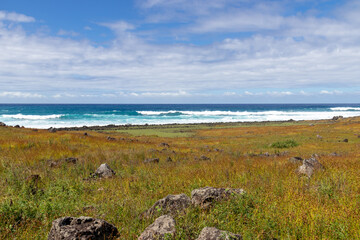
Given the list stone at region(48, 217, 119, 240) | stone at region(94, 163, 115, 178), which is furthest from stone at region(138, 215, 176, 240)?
stone at region(94, 163, 115, 178)

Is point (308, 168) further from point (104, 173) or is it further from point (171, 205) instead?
point (104, 173)

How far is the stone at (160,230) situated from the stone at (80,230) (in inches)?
26.3

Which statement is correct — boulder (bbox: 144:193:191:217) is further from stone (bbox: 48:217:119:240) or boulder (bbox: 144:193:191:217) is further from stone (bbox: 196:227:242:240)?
stone (bbox: 196:227:242:240)

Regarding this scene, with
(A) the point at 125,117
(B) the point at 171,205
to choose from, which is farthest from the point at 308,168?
(A) the point at 125,117

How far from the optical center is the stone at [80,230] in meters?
3.74

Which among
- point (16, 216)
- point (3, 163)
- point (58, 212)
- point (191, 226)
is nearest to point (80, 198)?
point (58, 212)

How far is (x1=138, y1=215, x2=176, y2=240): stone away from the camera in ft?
12.2

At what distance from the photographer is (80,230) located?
380 cm

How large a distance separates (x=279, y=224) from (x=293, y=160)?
7.70 m

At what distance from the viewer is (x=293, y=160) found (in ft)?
36.4

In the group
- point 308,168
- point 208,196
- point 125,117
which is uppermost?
point 208,196

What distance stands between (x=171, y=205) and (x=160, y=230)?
1.03 meters

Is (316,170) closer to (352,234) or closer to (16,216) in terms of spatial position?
(352,234)

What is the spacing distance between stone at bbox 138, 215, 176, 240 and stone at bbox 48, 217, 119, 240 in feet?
2.19
